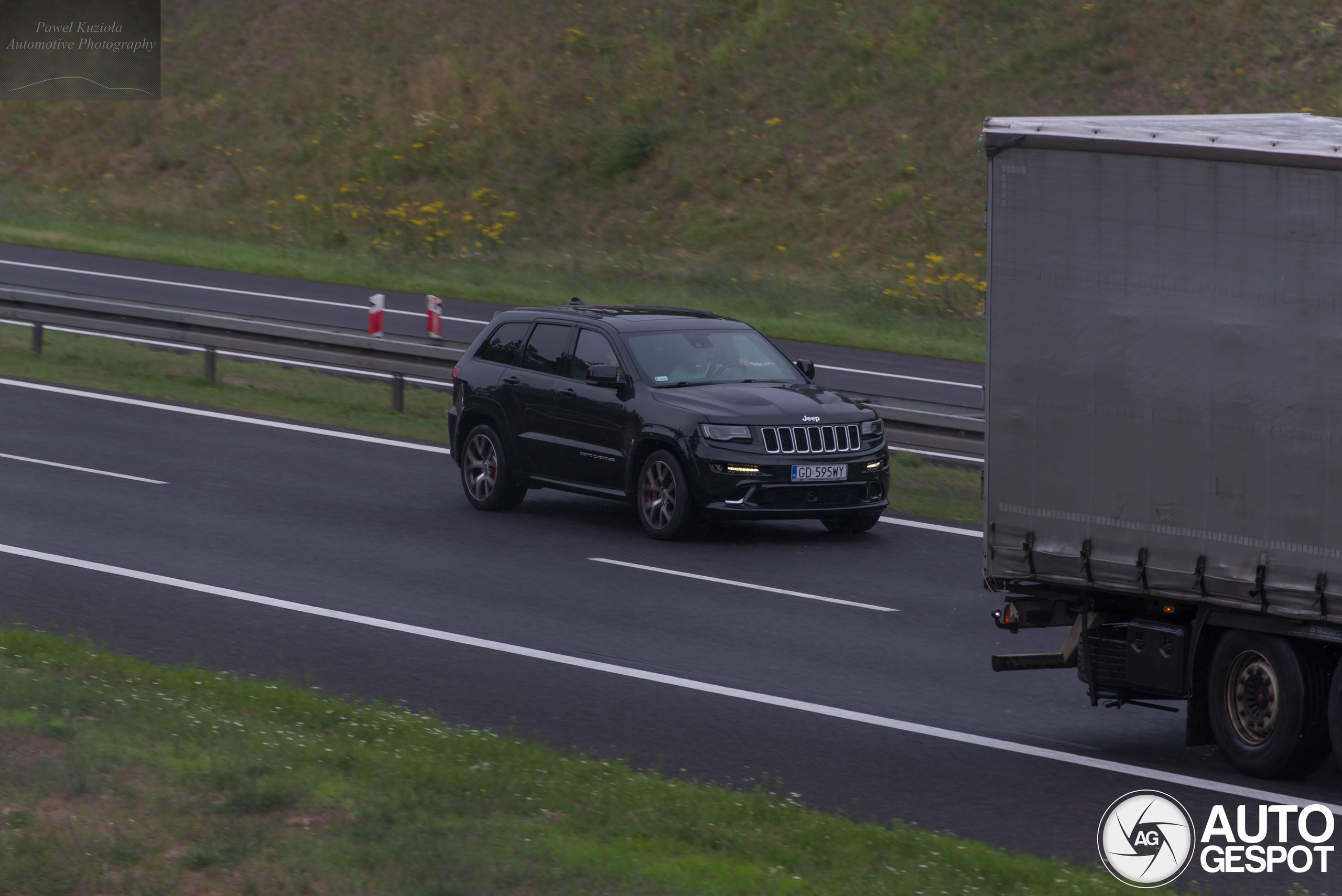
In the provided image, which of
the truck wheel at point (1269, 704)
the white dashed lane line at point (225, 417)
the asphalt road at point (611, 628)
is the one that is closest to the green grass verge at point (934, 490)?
the white dashed lane line at point (225, 417)

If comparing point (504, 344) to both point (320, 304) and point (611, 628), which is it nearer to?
point (611, 628)

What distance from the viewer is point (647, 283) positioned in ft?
115

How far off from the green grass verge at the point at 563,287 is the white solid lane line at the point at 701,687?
17306mm

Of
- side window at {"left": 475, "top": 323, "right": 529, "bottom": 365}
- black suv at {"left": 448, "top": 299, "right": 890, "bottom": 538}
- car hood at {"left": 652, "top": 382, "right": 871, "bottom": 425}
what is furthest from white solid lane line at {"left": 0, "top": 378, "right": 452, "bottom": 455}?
car hood at {"left": 652, "top": 382, "right": 871, "bottom": 425}

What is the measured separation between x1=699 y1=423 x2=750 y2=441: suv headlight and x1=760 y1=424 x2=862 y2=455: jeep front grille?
0.53 ft

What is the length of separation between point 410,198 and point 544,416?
29.1 meters

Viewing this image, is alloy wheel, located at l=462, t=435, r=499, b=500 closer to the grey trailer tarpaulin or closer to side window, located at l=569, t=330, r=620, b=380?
side window, located at l=569, t=330, r=620, b=380

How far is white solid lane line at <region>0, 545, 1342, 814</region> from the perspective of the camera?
8.97m

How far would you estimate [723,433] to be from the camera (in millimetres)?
15047

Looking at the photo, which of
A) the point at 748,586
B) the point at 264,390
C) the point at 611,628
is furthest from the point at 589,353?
the point at 264,390

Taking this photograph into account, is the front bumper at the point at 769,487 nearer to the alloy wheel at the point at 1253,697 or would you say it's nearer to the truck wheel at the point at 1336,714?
the alloy wheel at the point at 1253,697

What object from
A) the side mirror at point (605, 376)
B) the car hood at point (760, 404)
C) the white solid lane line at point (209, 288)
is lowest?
the car hood at point (760, 404)

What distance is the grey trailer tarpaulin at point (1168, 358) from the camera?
877 cm

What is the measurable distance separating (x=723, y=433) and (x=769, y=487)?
0.59 meters
